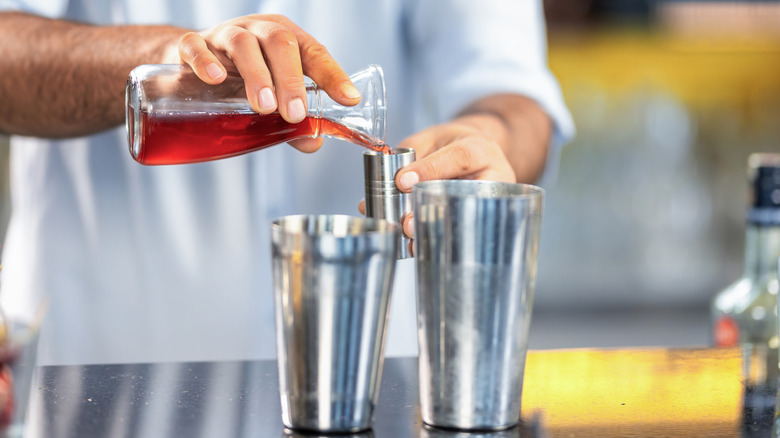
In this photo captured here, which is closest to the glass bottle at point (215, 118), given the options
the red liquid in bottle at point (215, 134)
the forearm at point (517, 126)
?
the red liquid in bottle at point (215, 134)

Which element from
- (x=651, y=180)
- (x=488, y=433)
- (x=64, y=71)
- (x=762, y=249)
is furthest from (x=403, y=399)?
(x=651, y=180)

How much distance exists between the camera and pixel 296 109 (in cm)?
82

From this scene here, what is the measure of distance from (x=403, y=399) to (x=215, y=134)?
310 mm

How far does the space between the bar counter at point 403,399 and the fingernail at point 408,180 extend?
0.19 meters

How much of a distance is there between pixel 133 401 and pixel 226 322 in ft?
2.49

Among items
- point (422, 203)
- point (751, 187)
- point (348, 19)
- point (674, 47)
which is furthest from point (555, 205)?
point (422, 203)

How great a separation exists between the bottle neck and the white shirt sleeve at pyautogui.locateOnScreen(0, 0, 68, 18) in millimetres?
1041

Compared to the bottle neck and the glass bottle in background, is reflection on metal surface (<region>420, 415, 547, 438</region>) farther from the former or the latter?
the bottle neck

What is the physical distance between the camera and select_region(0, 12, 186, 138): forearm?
113 centimetres

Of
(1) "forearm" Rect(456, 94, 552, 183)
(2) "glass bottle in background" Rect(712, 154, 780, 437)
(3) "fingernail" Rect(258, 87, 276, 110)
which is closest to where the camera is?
(3) "fingernail" Rect(258, 87, 276, 110)

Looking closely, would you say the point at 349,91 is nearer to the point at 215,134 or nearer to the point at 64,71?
the point at 215,134

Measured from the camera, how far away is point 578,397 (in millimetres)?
821

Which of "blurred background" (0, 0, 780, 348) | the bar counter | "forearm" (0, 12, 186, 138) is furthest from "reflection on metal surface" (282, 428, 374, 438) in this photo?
"blurred background" (0, 0, 780, 348)

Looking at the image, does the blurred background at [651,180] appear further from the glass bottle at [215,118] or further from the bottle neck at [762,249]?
the glass bottle at [215,118]
